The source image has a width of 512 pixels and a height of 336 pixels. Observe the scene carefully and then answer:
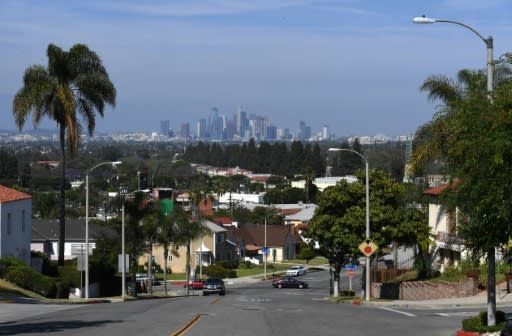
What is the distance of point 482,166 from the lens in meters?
20.8

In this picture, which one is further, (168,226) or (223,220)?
(223,220)

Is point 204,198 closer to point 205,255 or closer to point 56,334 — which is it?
point 205,255

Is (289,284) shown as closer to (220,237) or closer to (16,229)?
(16,229)

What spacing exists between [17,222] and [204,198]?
8427cm

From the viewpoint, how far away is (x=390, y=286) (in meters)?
54.2

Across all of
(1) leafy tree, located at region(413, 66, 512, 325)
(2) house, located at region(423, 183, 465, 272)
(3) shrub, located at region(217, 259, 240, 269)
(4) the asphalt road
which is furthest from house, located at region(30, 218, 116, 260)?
(1) leafy tree, located at region(413, 66, 512, 325)

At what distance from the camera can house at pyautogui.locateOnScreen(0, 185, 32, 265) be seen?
5859cm

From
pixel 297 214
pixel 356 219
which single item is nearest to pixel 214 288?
pixel 356 219

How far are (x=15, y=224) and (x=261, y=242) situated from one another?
8100cm

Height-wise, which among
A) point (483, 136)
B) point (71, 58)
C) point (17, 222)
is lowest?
point (17, 222)

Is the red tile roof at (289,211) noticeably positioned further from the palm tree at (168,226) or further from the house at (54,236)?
the palm tree at (168,226)

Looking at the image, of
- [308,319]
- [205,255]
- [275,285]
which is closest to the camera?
[308,319]

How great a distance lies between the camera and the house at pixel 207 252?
117m

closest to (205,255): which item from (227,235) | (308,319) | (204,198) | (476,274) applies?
(227,235)
